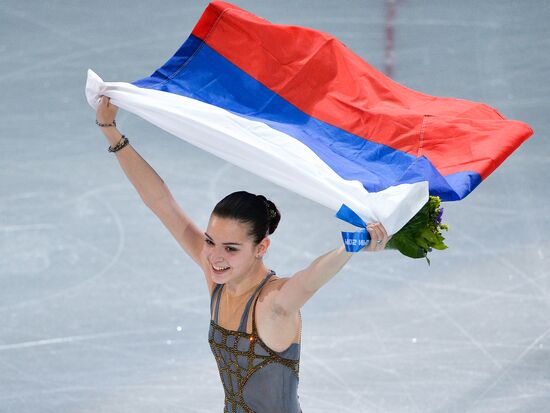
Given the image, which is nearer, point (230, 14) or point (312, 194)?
point (312, 194)

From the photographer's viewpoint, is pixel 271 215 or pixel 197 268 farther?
pixel 197 268

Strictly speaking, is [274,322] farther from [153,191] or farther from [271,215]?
[153,191]

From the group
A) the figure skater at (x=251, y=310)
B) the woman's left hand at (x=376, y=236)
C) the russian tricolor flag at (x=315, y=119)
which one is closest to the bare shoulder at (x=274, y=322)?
the figure skater at (x=251, y=310)

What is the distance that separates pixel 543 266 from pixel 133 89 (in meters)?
3.60

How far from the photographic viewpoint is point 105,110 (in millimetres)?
4359

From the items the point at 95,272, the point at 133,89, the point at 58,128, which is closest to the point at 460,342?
the point at 95,272

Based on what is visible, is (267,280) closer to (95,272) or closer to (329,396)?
(329,396)

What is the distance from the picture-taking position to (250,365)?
4121 mm

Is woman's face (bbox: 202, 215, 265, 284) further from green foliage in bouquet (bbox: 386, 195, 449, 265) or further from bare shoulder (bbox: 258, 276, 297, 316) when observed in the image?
green foliage in bouquet (bbox: 386, 195, 449, 265)

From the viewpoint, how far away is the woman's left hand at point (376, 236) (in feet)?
11.8

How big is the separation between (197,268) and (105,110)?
292cm

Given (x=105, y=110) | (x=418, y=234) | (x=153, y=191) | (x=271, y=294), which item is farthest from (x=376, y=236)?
(x=105, y=110)

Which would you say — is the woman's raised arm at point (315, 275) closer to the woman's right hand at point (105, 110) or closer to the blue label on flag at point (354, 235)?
the blue label on flag at point (354, 235)

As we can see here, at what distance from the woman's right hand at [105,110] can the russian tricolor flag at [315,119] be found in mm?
36
